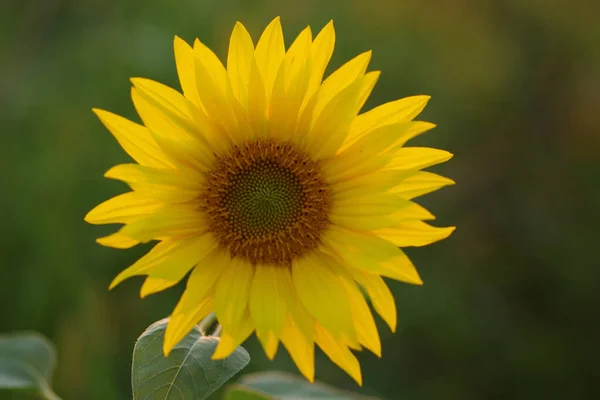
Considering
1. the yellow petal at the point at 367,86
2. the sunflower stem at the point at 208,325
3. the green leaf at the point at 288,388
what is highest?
the yellow petal at the point at 367,86

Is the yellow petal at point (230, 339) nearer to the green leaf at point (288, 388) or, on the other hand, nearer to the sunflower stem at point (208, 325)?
the sunflower stem at point (208, 325)

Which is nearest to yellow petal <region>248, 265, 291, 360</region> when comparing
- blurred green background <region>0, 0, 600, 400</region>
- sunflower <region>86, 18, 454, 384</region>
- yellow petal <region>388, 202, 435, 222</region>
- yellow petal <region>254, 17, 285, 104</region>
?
sunflower <region>86, 18, 454, 384</region>

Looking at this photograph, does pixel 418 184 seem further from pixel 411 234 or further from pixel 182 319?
pixel 182 319

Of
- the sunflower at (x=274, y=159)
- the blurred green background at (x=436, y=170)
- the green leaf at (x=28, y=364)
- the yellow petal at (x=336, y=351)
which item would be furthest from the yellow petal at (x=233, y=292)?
the blurred green background at (x=436, y=170)

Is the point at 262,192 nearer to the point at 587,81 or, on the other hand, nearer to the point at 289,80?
the point at 289,80

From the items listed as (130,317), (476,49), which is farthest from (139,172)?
(476,49)

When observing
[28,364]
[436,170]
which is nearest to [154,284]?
[28,364]
